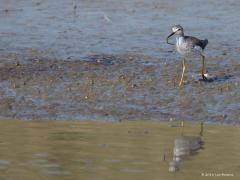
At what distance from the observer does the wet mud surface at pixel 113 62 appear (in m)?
12.9

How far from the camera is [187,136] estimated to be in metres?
11.3

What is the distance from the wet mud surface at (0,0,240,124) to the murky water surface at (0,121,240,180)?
→ 2.08 feet

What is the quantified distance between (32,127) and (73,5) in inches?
350

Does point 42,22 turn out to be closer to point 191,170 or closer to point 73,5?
point 73,5

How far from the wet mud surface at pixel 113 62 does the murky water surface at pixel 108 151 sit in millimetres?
635

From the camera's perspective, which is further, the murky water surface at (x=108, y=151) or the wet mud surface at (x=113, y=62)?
the wet mud surface at (x=113, y=62)

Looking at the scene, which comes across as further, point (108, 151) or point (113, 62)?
point (113, 62)

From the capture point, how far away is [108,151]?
10625 millimetres

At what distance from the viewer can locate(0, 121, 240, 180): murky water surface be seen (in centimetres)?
971

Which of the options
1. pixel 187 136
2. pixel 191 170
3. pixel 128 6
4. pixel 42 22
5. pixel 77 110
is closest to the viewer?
pixel 191 170

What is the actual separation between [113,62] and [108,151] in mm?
4794

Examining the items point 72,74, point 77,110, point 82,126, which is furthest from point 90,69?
point 82,126

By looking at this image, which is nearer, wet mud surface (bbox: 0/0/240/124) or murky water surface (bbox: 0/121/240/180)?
murky water surface (bbox: 0/121/240/180)

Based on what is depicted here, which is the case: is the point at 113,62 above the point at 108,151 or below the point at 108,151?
above
